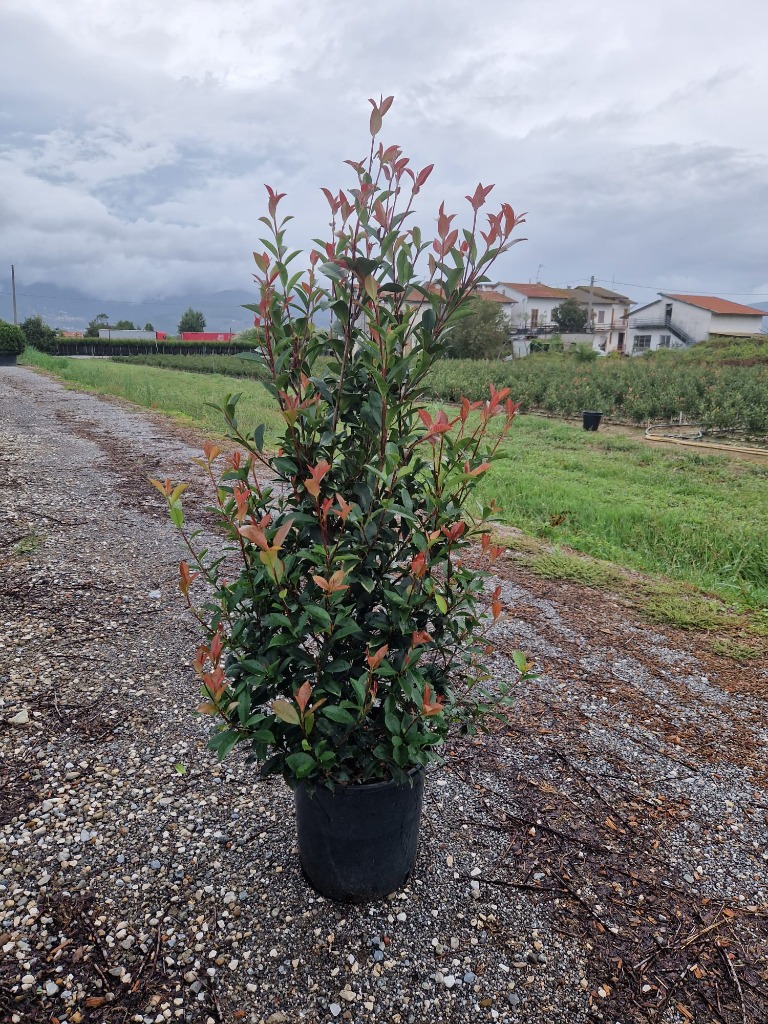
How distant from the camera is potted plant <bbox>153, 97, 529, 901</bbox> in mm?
1700

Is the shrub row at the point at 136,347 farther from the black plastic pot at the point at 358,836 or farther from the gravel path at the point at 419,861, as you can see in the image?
the black plastic pot at the point at 358,836

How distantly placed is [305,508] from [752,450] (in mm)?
12435

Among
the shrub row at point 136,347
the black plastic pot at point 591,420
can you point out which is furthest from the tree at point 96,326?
the black plastic pot at point 591,420

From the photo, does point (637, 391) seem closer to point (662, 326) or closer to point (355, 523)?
point (355, 523)

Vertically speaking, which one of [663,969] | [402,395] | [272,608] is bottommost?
[663,969]

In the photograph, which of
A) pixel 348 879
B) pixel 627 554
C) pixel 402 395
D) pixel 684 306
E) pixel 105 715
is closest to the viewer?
pixel 402 395

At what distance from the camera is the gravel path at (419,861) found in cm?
181

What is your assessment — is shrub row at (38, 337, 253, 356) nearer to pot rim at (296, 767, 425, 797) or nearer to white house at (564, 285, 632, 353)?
white house at (564, 285, 632, 353)

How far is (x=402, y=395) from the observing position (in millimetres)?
1812

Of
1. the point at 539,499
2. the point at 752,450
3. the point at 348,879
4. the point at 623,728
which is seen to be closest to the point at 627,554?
the point at 539,499

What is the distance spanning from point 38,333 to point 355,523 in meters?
50.3

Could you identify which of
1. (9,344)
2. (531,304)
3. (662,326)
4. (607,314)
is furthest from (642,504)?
(607,314)

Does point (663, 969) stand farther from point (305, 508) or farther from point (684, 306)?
point (684, 306)

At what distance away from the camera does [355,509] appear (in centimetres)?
168
